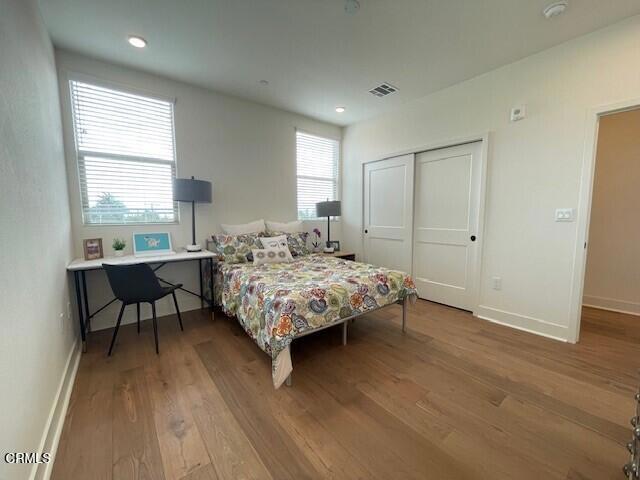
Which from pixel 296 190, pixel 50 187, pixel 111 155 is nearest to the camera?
pixel 50 187

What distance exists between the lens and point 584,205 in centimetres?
239

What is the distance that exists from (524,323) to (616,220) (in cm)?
204

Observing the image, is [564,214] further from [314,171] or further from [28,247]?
[28,247]

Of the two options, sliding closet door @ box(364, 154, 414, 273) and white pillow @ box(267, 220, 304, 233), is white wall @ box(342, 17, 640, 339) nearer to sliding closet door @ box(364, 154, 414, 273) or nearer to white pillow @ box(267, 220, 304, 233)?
sliding closet door @ box(364, 154, 414, 273)

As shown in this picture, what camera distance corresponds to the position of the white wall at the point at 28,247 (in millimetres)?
1049

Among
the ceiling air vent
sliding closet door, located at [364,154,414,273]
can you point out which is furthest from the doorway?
the ceiling air vent

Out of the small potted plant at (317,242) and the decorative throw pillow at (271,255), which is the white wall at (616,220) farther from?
the decorative throw pillow at (271,255)

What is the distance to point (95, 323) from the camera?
9.18 ft

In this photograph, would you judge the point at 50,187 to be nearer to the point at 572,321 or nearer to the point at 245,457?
the point at 245,457

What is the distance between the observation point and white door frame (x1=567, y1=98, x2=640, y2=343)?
7.60 ft

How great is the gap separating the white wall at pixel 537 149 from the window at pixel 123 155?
11.2 ft

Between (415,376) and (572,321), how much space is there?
1.75 m

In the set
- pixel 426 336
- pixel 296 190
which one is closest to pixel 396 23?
pixel 296 190

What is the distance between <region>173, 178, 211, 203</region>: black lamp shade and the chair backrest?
0.97 meters
